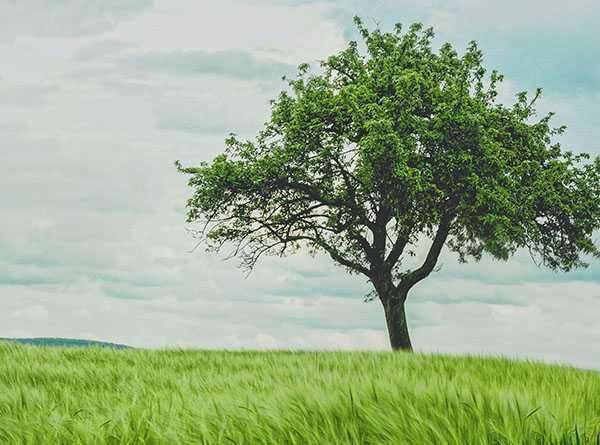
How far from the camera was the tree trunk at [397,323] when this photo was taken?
2517 cm

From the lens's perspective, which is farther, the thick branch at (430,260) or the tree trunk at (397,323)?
the thick branch at (430,260)

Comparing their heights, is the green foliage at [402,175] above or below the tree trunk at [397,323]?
above

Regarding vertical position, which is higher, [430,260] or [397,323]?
[430,260]

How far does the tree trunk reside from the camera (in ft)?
82.6

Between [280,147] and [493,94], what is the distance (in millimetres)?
8510

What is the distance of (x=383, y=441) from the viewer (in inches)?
207

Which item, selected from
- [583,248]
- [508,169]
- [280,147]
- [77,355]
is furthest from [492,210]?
[77,355]

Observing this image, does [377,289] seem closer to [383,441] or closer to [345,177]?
[345,177]

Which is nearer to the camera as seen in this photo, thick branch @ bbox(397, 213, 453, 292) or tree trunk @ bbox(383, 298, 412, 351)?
tree trunk @ bbox(383, 298, 412, 351)

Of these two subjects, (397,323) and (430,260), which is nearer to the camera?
(397,323)

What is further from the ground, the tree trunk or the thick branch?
the thick branch

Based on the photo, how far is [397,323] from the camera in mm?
25234

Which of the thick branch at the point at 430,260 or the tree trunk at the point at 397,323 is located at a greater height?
the thick branch at the point at 430,260

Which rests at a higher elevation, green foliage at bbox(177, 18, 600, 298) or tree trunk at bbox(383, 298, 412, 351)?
green foliage at bbox(177, 18, 600, 298)
